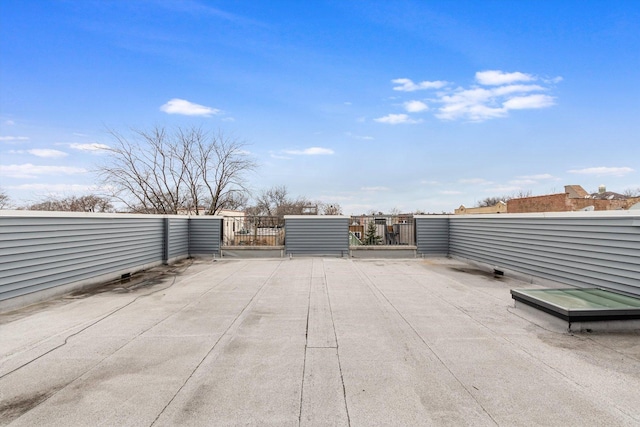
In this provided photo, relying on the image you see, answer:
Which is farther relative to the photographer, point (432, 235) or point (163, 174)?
point (163, 174)

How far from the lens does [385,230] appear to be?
10906 millimetres

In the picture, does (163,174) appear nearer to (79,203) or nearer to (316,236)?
(79,203)

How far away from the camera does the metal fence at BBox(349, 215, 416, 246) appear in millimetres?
10680

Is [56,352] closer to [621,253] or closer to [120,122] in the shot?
[621,253]

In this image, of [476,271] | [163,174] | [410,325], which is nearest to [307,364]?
[410,325]

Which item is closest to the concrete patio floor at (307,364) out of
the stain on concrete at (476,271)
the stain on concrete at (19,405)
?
the stain on concrete at (19,405)

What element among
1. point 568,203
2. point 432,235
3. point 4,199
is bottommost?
point 432,235

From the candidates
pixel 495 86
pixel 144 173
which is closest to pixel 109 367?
pixel 495 86

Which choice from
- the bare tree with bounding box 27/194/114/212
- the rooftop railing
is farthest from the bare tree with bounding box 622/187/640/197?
the bare tree with bounding box 27/194/114/212

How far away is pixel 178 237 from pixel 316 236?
4801 millimetres

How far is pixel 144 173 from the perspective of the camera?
16.1m

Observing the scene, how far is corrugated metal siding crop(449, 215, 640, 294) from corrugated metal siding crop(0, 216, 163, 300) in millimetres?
9539

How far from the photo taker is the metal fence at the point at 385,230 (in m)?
10.7

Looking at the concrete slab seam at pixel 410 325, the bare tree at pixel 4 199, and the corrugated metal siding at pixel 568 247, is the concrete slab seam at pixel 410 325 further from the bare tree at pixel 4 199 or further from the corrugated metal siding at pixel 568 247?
the bare tree at pixel 4 199
